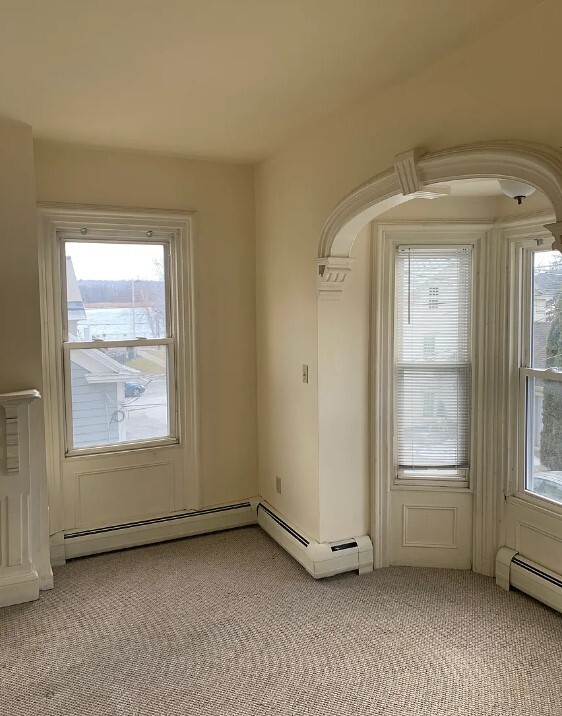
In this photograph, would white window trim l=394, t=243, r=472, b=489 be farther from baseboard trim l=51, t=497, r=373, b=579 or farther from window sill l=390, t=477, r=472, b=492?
baseboard trim l=51, t=497, r=373, b=579

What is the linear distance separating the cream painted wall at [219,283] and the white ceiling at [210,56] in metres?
0.52

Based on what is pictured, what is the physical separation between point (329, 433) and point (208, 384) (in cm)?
105

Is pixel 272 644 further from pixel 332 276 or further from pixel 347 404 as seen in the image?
pixel 332 276

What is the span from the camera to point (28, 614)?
293cm

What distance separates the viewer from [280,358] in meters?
3.71

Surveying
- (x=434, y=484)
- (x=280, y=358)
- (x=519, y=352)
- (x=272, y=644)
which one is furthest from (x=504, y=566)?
(x=280, y=358)

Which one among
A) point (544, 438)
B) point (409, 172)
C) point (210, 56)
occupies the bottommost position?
point (544, 438)

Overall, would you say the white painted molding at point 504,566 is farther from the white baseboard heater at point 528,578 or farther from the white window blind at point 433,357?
the white window blind at point 433,357

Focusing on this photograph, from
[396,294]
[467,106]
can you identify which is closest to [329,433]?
[396,294]

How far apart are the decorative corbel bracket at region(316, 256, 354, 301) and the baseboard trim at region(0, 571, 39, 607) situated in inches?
87.0

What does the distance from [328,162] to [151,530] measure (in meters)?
2.58

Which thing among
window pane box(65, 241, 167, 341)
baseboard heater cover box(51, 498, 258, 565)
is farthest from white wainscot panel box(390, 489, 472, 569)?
window pane box(65, 241, 167, 341)

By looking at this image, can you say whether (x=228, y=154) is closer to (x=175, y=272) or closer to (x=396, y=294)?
(x=175, y=272)

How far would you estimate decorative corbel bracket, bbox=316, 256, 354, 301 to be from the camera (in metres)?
3.10
